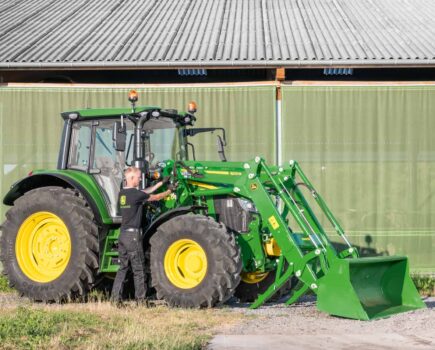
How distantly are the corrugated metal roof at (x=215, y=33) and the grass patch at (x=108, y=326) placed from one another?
21.4 feet

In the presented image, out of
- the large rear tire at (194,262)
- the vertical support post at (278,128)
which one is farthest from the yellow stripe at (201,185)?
the vertical support post at (278,128)

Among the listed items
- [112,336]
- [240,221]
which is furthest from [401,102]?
[112,336]

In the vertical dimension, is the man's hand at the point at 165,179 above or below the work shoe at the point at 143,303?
above

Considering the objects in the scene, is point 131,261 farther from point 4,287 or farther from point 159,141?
point 4,287

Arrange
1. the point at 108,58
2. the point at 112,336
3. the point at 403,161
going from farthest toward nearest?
the point at 108,58 < the point at 403,161 < the point at 112,336

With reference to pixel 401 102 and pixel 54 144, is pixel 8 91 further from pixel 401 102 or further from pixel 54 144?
pixel 401 102

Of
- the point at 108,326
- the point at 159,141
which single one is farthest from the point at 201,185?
the point at 108,326

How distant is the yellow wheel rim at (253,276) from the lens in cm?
1056

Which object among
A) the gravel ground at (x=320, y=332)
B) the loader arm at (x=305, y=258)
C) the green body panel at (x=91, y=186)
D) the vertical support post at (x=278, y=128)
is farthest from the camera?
the vertical support post at (x=278, y=128)

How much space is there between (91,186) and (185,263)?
5.25ft

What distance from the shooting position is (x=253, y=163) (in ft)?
33.3

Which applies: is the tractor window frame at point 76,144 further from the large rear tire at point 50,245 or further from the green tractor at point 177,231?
the large rear tire at point 50,245

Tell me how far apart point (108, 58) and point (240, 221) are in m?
5.99

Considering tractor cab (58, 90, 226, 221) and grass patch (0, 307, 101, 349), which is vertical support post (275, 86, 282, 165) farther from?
grass patch (0, 307, 101, 349)
